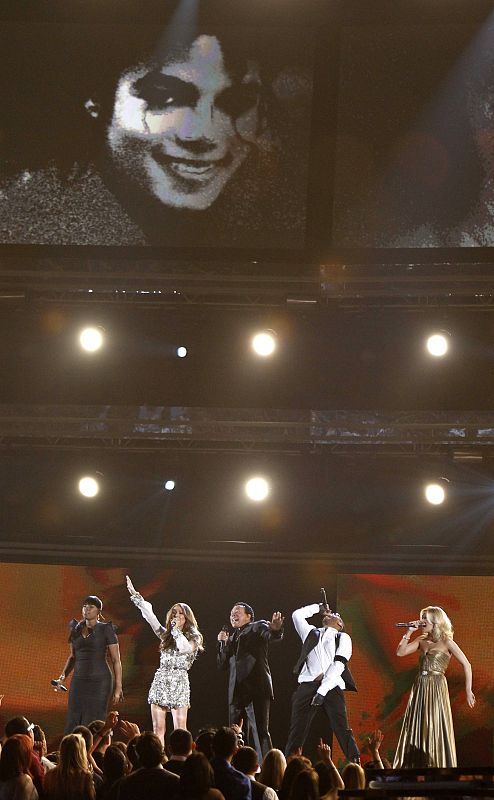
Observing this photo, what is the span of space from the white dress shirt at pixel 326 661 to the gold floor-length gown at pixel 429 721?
0.74 m

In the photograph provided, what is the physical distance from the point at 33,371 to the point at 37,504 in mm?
1960

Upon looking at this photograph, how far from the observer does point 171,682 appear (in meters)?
10.1

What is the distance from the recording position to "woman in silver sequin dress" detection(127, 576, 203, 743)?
1005cm

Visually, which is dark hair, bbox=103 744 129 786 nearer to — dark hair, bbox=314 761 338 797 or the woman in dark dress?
dark hair, bbox=314 761 338 797

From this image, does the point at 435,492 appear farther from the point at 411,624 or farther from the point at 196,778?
the point at 196,778

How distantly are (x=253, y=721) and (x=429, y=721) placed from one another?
5.70ft

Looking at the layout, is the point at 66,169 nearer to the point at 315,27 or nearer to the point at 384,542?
the point at 315,27

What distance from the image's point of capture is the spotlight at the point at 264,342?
27.8ft

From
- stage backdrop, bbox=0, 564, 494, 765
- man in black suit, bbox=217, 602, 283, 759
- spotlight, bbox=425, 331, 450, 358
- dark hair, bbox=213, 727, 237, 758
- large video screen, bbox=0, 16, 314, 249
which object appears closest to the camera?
dark hair, bbox=213, 727, 237, 758

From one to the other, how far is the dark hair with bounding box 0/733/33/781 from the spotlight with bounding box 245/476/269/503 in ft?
19.3

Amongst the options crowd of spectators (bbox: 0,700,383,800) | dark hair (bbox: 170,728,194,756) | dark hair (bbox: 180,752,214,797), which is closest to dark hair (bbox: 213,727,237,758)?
crowd of spectators (bbox: 0,700,383,800)

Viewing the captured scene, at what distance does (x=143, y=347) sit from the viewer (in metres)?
8.84

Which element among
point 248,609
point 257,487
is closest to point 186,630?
point 248,609

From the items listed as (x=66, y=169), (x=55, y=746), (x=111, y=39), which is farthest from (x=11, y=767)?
(x=55, y=746)
